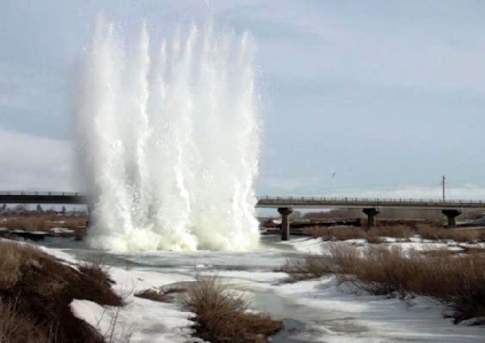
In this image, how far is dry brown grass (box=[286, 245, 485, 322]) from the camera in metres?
15.4

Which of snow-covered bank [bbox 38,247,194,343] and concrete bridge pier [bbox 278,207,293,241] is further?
concrete bridge pier [bbox 278,207,293,241]

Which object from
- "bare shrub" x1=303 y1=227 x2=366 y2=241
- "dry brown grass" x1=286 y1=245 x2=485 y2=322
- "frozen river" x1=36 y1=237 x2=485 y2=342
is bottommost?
"bare shrub" x1=303 y1=227 x2=366 y2=241

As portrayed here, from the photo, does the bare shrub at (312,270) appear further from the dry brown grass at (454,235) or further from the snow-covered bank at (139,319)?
the dry brown grass at (454,235)

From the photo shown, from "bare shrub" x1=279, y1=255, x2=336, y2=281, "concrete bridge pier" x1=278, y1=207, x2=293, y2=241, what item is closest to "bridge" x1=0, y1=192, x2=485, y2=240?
"concrete bridge pier" x1=278, y1=207, x2=293, y2=241

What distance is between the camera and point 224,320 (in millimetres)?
13727

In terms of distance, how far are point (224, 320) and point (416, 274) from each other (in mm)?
7370

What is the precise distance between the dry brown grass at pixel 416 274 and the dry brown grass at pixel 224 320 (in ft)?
→ 14.9

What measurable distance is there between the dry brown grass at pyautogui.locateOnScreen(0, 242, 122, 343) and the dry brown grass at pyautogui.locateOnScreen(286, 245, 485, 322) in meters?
8.31

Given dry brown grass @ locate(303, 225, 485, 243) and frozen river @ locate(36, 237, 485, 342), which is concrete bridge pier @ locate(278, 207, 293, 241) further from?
frozen river @ locate(36, 237, 485, 342)

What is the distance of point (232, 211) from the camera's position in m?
53.6

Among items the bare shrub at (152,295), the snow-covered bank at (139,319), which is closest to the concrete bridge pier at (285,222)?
the bare shrub at (152,295)

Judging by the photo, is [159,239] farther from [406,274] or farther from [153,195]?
[406,274]

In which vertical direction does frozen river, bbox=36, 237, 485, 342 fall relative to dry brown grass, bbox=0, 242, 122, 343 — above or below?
below

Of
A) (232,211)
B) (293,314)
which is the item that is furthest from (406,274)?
(232,211)
